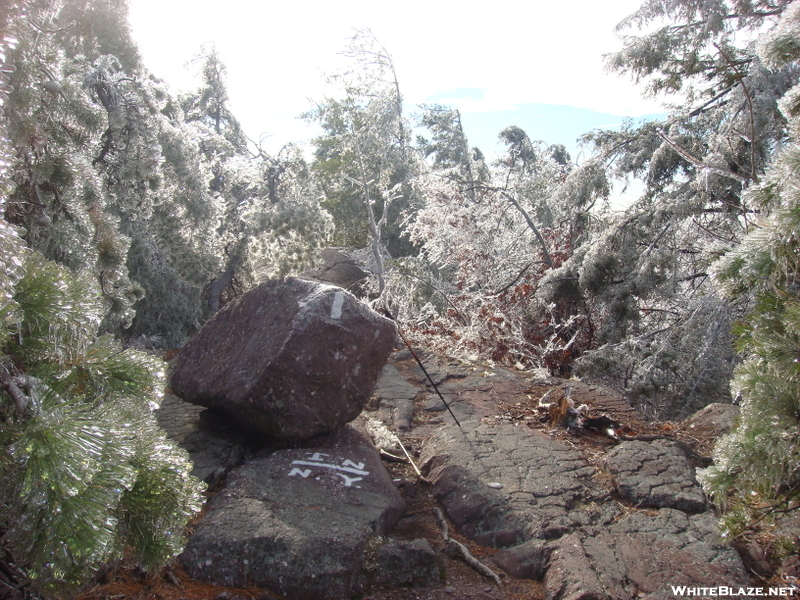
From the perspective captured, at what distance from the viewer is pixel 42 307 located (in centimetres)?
126

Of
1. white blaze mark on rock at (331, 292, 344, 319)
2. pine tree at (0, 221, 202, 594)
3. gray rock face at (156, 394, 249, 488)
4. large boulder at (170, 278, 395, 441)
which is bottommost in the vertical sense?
gray rock face at (156, 394, 249, 488)

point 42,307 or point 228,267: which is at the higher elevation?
point 42,307

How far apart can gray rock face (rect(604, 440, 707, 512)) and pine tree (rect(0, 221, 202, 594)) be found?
9.43 ft

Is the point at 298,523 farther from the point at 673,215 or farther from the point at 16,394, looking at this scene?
the point at 673,215

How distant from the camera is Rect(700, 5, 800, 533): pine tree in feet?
6.23

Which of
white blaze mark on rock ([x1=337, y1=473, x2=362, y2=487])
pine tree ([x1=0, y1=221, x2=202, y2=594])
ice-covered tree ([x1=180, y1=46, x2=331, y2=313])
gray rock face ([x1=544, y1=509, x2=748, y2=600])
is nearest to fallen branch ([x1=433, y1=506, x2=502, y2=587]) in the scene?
gray rock face ([x1=544, y1=509, x2=748, y2=600])

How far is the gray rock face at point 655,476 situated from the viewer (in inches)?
133

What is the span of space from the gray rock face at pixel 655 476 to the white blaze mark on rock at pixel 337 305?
207 centimetres

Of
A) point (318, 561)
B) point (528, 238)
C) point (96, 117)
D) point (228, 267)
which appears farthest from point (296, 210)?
point (318, 561)

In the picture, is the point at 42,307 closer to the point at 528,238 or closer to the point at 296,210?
the point at 296,210

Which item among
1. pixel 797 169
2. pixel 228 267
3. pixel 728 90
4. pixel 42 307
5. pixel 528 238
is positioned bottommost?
pixel 228 267

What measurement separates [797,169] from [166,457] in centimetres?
206

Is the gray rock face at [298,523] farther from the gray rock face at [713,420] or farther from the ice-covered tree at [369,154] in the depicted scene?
the ice-covered tree at [369,154]

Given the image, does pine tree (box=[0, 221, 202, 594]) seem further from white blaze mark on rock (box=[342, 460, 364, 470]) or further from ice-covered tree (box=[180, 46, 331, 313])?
ice-covered tree (box=[180, 46, 331, 313])
